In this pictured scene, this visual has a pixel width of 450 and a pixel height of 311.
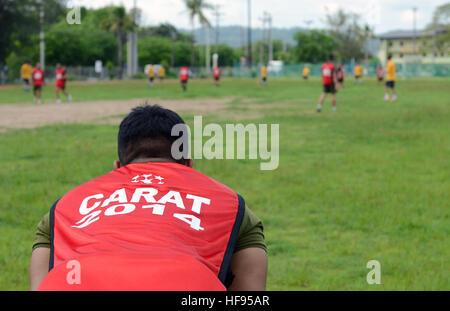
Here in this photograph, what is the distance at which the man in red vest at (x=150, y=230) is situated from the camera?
2.00 m

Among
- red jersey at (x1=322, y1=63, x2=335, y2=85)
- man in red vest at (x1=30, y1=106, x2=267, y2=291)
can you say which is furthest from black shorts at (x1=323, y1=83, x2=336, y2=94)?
man in red vest at (x1=30, y1=106, x2=267, y2=291)

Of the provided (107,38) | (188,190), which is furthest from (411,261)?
(107,38)

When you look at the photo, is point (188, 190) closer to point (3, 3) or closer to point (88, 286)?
point (88, 286)

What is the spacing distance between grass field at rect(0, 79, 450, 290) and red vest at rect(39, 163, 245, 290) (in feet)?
9.00

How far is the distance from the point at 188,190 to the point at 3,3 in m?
57.3

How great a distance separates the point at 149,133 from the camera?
261cm

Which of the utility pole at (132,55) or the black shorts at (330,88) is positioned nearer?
the black shorts at (330,88)

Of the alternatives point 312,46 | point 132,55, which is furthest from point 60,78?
point 312,46

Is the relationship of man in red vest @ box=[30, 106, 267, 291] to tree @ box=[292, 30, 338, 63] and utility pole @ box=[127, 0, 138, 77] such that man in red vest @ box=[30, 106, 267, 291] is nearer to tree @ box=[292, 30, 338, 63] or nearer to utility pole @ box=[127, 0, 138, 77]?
utility pole @ box=[127, 0, 138, 77]

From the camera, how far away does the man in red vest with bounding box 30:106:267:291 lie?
1999 mm

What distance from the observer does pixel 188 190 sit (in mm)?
2406

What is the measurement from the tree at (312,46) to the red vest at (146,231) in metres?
114

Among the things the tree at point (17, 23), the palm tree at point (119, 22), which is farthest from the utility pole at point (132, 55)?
the tree at point (17, 23)

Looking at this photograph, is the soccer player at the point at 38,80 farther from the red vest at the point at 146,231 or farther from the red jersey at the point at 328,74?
the red vest at the point at 146,231
